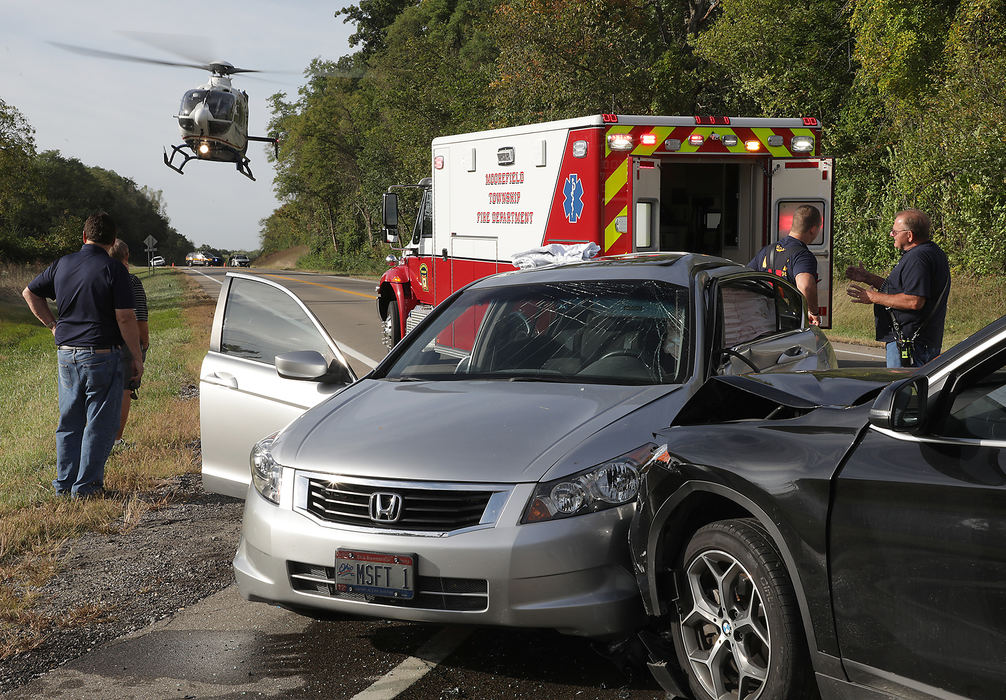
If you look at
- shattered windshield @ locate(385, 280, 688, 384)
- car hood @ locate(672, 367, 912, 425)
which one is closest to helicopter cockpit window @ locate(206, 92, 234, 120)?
shattered windshield @ locate(385, 280, 688, 384)

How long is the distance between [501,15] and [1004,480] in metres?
29.0

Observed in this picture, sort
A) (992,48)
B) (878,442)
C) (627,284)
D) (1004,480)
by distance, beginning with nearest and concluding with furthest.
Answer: (1004,480), (878,442), (627,284), (992,48)

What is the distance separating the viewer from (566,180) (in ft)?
33.0

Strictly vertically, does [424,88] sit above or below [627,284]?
above

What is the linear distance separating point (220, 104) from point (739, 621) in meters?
30.8

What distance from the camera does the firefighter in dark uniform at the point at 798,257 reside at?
8.42 metres

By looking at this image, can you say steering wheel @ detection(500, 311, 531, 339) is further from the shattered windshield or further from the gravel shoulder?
the gravel shoulder

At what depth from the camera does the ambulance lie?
9.77m

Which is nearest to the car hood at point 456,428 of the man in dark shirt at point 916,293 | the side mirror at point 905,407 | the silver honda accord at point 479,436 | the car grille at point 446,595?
the silver honda accord at point 479,436

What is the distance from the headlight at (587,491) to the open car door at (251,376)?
2.01 m

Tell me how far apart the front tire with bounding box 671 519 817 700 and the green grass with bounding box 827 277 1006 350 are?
13937 millimetres

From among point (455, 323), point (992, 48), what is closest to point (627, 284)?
point (455, 323)

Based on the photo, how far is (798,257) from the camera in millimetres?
8461

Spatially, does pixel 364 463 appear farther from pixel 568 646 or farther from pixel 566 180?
pixel 566 180
